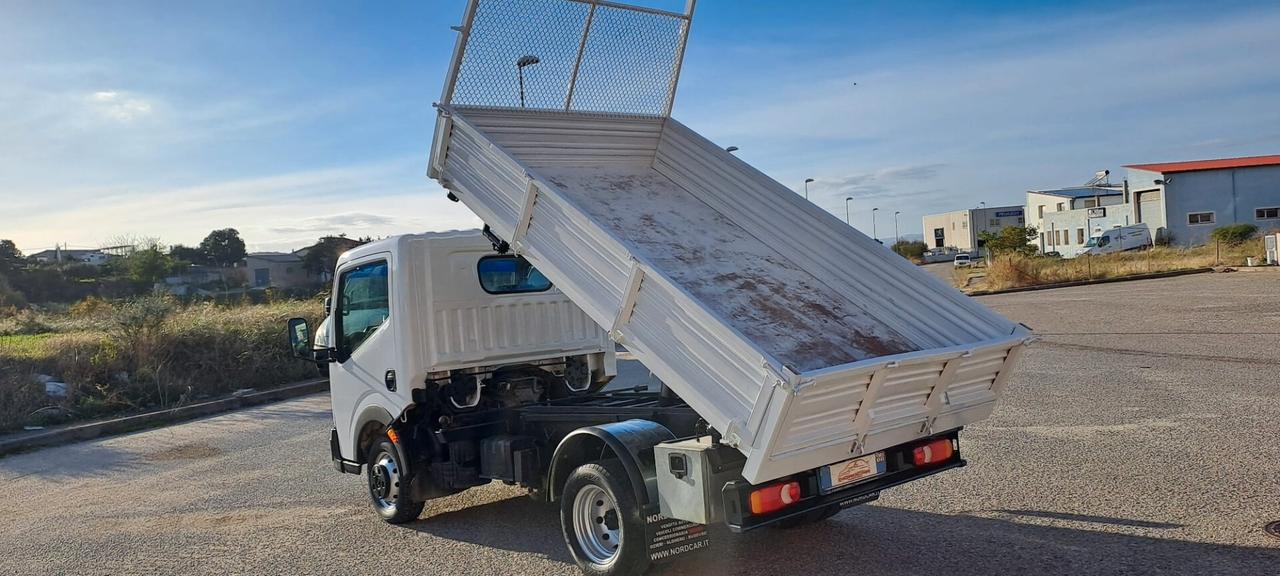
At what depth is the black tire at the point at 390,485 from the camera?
7.01m

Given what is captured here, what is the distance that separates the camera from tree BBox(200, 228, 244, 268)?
6044cm

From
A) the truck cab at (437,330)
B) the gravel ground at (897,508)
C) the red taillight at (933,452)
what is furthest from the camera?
the truck cab at (437,330)

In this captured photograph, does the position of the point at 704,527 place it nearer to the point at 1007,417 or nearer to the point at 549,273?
the point at 549,273

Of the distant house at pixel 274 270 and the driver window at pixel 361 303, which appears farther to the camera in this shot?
the distant house at pixel 274 270

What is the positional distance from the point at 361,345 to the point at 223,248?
195ft

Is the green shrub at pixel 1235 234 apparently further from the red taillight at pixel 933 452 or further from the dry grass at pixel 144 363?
the red taillight at pixel 933 452

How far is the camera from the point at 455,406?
278 inches

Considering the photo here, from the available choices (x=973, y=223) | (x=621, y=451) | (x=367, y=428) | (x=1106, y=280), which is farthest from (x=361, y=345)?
(x=973, y=223)

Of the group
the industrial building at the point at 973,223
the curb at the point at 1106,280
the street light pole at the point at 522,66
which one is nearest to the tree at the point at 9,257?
the curb at the point at 1106,280

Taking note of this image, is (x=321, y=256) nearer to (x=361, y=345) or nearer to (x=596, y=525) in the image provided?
(x=361, y=345)

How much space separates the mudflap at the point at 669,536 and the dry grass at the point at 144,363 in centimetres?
1278

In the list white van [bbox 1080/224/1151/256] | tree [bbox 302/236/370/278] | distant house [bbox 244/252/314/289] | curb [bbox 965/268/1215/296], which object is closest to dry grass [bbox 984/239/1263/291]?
curb [bbox 965/268/1215/296]

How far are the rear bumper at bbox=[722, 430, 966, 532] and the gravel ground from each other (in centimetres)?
53

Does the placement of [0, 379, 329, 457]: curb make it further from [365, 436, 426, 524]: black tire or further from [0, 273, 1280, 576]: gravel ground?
[365, 436, 426, 524]: black tire
